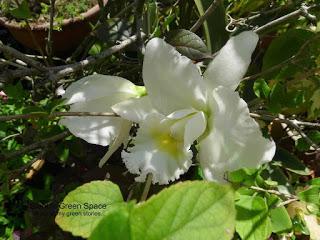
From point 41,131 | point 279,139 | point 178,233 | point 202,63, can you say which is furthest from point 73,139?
point 178,233

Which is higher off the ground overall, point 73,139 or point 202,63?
point 202,63

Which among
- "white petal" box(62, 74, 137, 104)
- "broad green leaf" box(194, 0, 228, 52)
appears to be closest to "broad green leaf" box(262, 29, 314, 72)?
"broad green leaf" box(194, 0, 228, 52)

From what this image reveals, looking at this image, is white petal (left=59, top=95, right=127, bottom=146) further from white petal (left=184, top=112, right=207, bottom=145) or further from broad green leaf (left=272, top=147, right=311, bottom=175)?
broad green leaf (left=272, top=147, right=311, bottom=175)

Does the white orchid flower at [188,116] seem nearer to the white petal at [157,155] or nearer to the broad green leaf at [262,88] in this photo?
the white petal at [157,155]

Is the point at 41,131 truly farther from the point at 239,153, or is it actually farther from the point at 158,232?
the point at 158,232

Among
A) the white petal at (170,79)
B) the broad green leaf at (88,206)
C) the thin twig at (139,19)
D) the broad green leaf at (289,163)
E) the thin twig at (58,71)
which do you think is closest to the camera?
the broad green leaf at (88,206)

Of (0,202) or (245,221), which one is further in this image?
(0,202)

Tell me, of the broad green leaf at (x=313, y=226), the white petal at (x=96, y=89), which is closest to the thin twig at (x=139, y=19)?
the white petal at (x=96, y=89)
